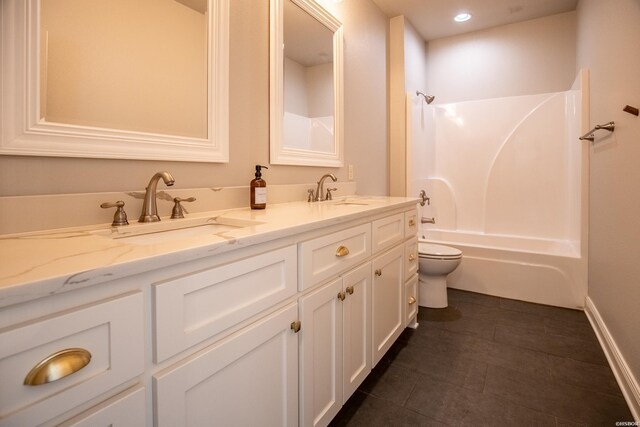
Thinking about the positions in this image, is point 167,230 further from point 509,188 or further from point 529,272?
point 509,188

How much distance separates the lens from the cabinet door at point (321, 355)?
106 centimetres

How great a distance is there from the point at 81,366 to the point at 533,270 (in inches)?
118

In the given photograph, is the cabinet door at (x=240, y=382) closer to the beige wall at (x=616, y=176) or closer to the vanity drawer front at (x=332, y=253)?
the vanity drawer front at (x=332, y=253)

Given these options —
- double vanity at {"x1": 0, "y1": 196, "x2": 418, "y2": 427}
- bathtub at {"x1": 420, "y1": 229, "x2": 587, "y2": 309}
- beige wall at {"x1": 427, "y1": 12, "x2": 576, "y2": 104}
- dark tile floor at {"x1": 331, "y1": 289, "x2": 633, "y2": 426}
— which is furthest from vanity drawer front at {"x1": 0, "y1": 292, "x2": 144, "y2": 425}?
beige wall at {"x1": 427, "y1": 12, "x2": 576, "y2": 104}

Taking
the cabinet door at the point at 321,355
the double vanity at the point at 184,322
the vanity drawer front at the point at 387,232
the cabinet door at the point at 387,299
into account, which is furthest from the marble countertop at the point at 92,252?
the cabinet door at the point at 387,299

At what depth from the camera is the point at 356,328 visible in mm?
1383

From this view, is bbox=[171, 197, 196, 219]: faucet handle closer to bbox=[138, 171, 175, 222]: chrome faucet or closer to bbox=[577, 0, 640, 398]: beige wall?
bbox=[138, 171, 175, 222]: chrome faucet

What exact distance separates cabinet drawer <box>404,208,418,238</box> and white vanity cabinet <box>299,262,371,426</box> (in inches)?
21.6

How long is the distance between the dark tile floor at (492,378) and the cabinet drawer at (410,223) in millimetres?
676

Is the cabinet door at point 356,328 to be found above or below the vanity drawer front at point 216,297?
below

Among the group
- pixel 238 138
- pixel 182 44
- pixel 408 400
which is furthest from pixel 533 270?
pixel 182 44

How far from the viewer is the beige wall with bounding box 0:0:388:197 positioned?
0.92 meters

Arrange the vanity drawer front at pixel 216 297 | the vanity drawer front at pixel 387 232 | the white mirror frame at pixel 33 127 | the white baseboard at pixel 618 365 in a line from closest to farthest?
the vanity drawer front at pixel 216 297 < the white mirror frame at pixel 33 127 < the white baseboard at pixel 618 365 < the vanity drawer front at pixel 387 232

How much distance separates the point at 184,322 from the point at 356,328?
0.87m
